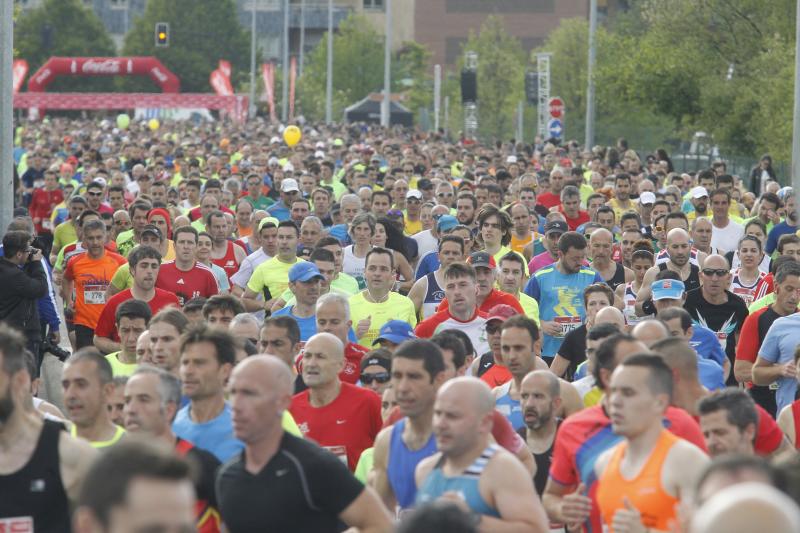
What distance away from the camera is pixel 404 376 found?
748cm

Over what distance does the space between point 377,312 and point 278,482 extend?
21.6 feet

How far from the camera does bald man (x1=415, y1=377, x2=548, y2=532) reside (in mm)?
6314

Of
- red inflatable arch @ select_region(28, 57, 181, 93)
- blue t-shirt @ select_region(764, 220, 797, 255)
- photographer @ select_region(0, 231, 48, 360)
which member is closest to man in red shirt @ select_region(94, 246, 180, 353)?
photographer @ select_region(0, 231, 48, 360)

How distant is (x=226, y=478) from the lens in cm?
645

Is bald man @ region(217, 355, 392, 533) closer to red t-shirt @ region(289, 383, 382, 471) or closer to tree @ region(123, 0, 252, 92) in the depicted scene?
red t-shirt @ region(289, 383, 382, 471)

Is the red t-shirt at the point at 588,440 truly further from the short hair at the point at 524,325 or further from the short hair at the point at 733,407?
the short hair at the point at 524,325

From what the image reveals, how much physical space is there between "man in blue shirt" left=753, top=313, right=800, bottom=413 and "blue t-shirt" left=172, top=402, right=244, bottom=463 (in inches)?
177

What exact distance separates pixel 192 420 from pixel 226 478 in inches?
54.9

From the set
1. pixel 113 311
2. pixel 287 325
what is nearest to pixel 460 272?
pixel 287 325

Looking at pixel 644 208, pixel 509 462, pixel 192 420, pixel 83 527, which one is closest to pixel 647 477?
pixel 509 462

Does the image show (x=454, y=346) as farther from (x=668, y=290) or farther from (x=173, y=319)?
(x=668, y=290)

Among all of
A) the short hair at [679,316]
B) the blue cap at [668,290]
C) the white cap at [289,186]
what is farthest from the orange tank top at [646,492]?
the white cap at [289,186]

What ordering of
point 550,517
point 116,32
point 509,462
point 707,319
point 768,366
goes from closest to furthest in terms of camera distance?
point 509,462 → point 550,517 → point 768,366 → point 707,319 → point 116,32

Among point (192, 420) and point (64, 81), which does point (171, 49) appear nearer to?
point (64, 81)
